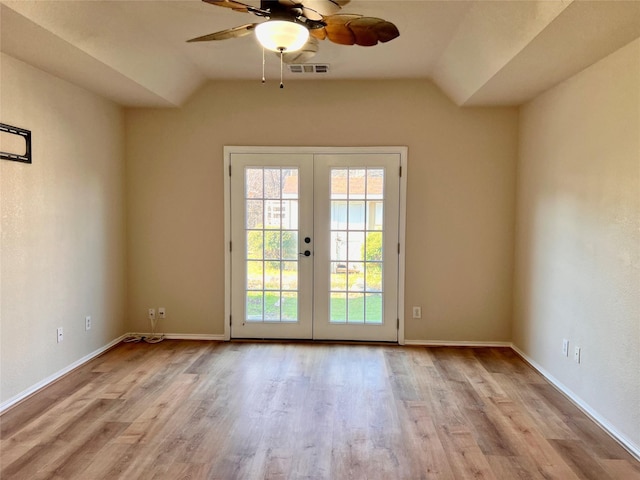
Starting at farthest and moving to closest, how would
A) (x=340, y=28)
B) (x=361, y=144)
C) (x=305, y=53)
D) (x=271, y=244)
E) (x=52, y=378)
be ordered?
1. (x=271, y=244)
2. (x=361, y=144)
3. (x=52, y=378)
4. (x=305, y=53)
5. (x=340, y=28)

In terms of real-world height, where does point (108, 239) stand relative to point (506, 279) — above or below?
above

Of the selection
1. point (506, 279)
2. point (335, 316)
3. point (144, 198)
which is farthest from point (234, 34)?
point (506, 279)

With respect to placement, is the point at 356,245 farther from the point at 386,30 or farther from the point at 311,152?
the point at 386,30

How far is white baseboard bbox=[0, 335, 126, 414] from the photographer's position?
290 cm

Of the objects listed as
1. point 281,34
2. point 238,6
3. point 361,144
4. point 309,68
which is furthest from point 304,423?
point 309,68

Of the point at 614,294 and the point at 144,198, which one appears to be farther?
the point at 144,198

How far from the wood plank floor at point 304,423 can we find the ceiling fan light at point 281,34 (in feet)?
7.26

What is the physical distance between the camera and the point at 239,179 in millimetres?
4344

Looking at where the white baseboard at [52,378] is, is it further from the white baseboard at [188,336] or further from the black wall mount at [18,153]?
the black wall mount at [18,153]

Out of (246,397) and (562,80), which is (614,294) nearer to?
(562,80)

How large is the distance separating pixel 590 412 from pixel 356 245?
241 centimetres

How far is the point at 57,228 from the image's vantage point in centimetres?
339

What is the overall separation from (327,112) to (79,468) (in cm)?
357

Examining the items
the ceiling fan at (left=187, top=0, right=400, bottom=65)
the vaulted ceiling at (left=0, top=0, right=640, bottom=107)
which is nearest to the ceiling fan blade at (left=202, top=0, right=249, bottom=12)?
the ceiling fan at (left=187, top=0, right=400, bottom=65)
